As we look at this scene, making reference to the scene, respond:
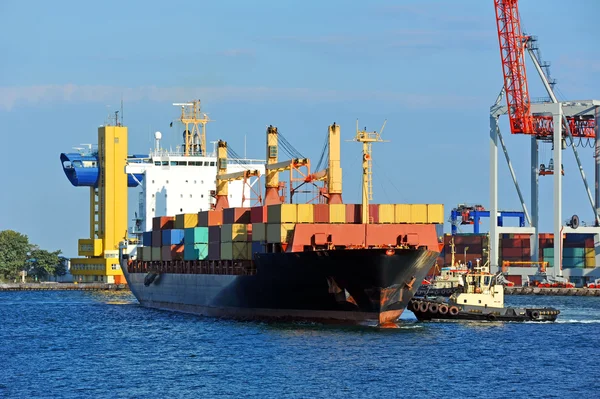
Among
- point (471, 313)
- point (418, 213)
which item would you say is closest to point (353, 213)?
point (418, 213)

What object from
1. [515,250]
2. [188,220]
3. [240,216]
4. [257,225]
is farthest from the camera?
[515,250]

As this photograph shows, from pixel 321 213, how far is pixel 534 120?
59.4m

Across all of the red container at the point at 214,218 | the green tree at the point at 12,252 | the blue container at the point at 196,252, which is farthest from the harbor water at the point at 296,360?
the green tree at the point at 12,252

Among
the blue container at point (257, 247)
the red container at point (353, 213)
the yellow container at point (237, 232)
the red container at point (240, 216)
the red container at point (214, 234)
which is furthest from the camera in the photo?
the red container at point (214, 234)

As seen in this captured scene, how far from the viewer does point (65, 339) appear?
169ft

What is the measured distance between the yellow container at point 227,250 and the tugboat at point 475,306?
9.41 metres

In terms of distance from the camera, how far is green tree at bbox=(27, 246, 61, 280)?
138m

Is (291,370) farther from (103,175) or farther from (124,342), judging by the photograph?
(103,175)

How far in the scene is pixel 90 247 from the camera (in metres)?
123

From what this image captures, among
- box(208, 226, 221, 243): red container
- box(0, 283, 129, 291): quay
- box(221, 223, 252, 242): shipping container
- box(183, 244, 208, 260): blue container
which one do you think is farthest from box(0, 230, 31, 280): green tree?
Result: box(221, 223, 252, 242): shipping container

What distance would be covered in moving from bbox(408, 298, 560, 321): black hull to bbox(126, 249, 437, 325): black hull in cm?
461

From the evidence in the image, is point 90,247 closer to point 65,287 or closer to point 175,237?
point 65,287

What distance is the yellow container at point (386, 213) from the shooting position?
176 ft

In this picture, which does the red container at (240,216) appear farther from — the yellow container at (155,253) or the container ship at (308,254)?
the yellow container at (155,253)
